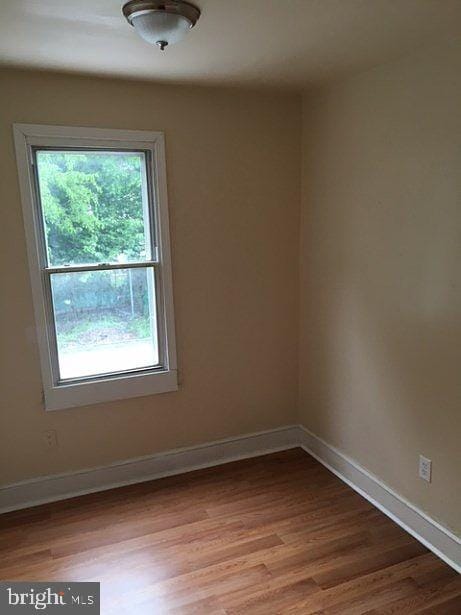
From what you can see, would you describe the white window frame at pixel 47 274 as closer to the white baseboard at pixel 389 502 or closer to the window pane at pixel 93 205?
the window pane at pixel 93 205

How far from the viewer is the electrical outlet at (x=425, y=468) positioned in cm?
213

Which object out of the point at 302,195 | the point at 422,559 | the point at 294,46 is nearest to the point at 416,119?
the point at 294,46

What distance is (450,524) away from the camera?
2.04m

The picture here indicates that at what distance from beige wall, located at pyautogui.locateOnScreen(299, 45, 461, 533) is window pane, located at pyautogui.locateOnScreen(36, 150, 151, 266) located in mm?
1091

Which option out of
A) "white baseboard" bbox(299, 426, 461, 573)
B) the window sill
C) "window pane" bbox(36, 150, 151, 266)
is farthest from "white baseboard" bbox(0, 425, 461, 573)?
"window pane" bbox(36, 150, 151, 266)

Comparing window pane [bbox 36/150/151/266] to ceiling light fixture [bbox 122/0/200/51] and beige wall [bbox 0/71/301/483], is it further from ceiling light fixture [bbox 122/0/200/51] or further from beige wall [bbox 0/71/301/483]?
ceiling light fixture [bbox 122/0/200/51]

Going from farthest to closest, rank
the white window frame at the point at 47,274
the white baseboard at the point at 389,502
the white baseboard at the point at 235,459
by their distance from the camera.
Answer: the white window frame at the point at 47,274, the white baseboard at the point at 235,459, the white baseboard at the point at 389,502

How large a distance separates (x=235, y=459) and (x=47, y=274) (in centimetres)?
169

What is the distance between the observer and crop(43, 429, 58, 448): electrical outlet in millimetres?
2549

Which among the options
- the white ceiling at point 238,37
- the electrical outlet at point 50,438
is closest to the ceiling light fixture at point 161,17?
the white ceiling at point 238,37

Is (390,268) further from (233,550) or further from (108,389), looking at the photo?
(108,389)

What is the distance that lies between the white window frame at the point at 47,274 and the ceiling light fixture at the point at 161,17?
840 mm

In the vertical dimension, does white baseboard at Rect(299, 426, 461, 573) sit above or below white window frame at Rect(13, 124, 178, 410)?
below

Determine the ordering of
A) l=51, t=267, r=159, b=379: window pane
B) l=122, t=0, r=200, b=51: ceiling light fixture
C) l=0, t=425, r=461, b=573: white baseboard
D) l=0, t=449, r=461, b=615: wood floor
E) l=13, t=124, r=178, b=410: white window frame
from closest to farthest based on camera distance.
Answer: l=122, t=0, r=200, b=51: ceiling light fixture → l=0, t=449, r=461, b=615: wood floor → l=0, t=425, r=461, b=573: white baseboard → l=13, t=124, r=178, b=410: white window frame → l=51, t=267, r=159, b=379: window pane
